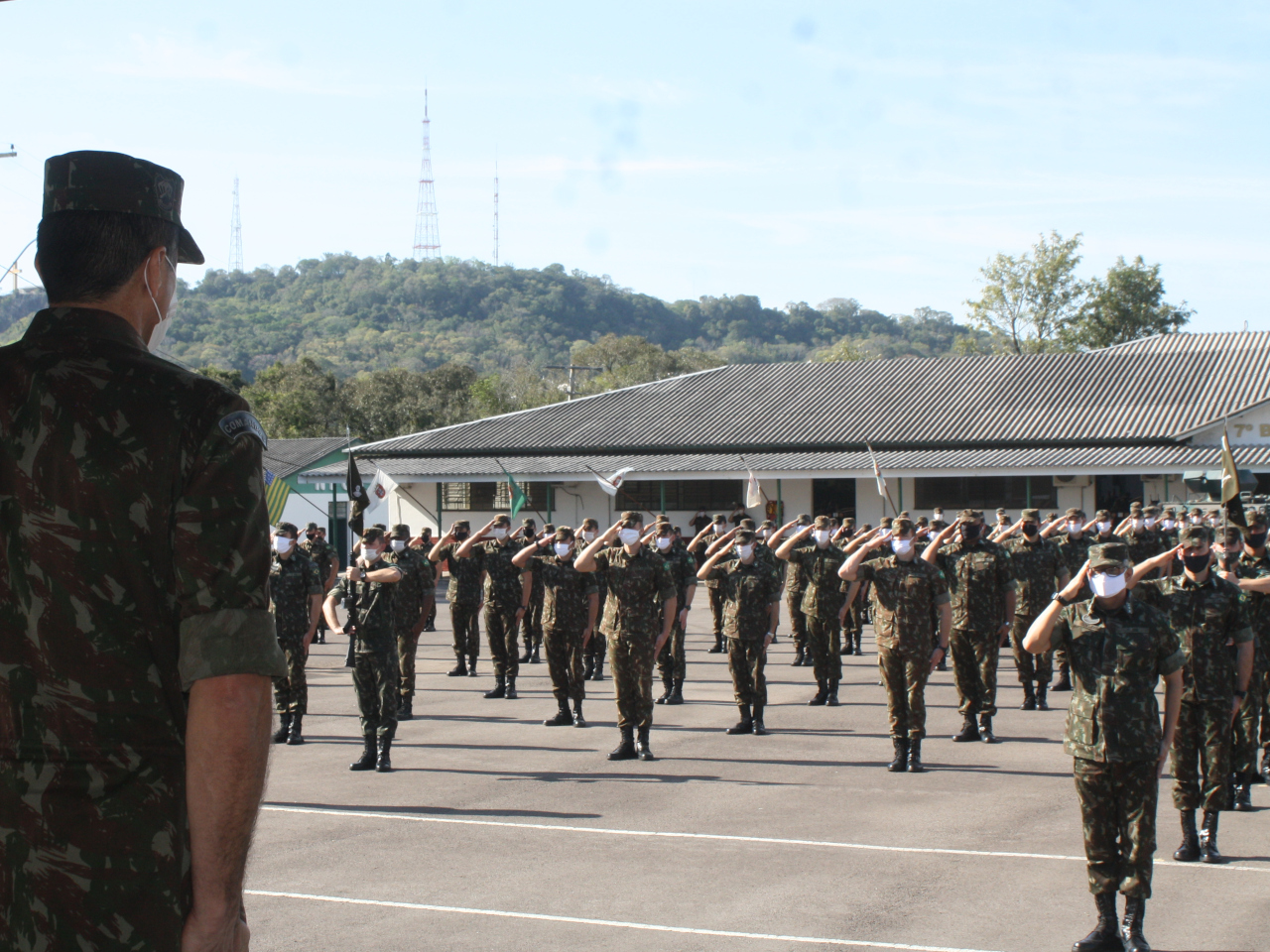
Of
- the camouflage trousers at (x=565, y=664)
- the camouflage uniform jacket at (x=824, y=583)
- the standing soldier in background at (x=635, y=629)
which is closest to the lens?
the standing soldier in background at (x=635, y=629)

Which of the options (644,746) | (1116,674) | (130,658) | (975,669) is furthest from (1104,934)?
(975,669)

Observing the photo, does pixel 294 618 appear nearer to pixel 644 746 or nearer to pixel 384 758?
pixel 384 758

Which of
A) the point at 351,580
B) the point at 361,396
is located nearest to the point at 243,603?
the point at 351,580

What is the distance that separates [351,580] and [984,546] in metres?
6.25

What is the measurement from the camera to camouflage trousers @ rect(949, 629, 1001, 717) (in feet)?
40.5

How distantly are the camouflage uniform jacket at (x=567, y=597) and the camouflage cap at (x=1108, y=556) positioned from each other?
737 centimetres

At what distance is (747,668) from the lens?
42.2ft

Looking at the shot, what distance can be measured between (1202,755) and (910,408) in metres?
34.9

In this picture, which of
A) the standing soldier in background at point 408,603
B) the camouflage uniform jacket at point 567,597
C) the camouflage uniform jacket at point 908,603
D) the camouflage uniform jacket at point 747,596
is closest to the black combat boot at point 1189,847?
the camouflage uniform jacket at point 908,603

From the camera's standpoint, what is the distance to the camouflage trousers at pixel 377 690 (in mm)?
11078

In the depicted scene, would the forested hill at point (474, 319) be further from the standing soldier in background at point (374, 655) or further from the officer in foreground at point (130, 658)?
the officer in foreground at point (130, 658)

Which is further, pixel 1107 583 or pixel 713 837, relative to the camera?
pixel 713 837

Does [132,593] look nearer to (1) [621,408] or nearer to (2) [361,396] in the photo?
(1) [621,408]

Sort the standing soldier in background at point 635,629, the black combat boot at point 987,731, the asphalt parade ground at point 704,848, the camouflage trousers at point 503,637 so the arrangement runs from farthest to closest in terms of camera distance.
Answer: the camouflage trousers at point 503,637, the black combat boot at point 987,731, the standing soldier in background at point 635,629, the asphalt parade ground at point 704,848
